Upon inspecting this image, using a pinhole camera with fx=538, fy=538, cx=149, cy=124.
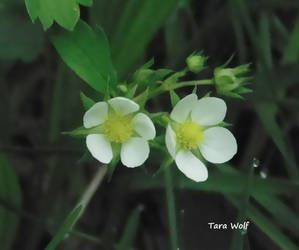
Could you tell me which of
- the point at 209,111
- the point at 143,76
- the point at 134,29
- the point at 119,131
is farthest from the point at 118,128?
the point at 134,29

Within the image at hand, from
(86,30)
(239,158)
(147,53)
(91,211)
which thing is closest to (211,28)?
(147,53)

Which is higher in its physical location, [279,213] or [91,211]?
[279,213]

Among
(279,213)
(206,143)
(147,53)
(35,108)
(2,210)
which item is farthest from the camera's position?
(35,108)

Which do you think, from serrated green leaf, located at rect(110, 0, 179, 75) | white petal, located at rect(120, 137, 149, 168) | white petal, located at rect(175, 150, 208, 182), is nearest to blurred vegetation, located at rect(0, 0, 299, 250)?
serrated green leaf, located at rect(110, 0, 179, 75)

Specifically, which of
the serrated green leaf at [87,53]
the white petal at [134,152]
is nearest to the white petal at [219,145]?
the white petal at [134,152]

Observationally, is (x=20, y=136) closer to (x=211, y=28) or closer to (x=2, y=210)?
(x=2, y=210)

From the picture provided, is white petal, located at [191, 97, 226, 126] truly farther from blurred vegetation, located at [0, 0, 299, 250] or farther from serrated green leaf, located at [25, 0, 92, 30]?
serrated green leaf, located at [25, 0, 92, 30]
